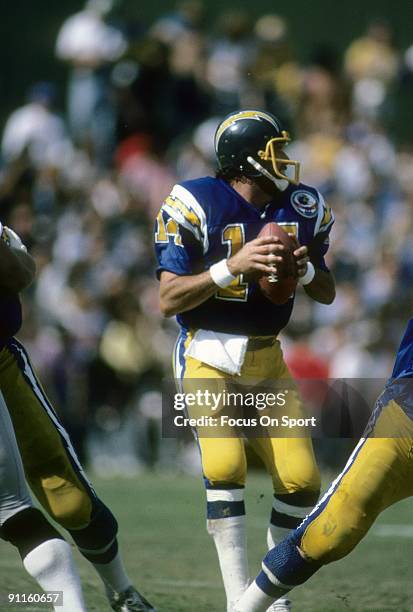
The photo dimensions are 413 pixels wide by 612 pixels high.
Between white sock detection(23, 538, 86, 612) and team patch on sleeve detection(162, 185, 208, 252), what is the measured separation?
141 centimetres

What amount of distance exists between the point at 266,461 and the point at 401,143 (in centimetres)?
802

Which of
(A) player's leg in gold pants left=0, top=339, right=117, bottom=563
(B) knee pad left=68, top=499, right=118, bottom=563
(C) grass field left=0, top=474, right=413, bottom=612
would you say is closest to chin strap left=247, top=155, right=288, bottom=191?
(A) player's leg in gold pants left=0, top=339, right=117, bottom=563

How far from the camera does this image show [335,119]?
12430 mm

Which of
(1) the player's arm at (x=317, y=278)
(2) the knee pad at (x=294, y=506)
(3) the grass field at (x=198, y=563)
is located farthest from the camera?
(3) the grass field at (x=198, y=563)

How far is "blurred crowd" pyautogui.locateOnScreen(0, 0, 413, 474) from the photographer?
11.2 m

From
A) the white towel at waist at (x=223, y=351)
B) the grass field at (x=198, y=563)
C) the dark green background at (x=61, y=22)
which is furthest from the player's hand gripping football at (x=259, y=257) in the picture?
the dark green background at (x=61, y=22)

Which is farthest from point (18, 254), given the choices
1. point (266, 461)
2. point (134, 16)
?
point (134, 16)

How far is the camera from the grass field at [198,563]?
215 inches

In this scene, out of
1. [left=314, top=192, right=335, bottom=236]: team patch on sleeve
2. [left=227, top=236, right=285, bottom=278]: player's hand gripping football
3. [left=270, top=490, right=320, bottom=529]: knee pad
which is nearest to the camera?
[left=227, top=236, right=285, bottom=278]: player's hand gripping football

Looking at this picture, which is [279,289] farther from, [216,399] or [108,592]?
[108,592]

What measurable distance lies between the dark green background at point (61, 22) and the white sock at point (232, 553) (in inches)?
368

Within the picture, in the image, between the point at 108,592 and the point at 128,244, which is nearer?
the point at 108,592

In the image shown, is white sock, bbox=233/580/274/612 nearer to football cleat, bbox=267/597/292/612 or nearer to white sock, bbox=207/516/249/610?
white sock, bbox=207/516/249/610

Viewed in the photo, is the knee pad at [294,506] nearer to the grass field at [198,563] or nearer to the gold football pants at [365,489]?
the grass field at [198,563]
